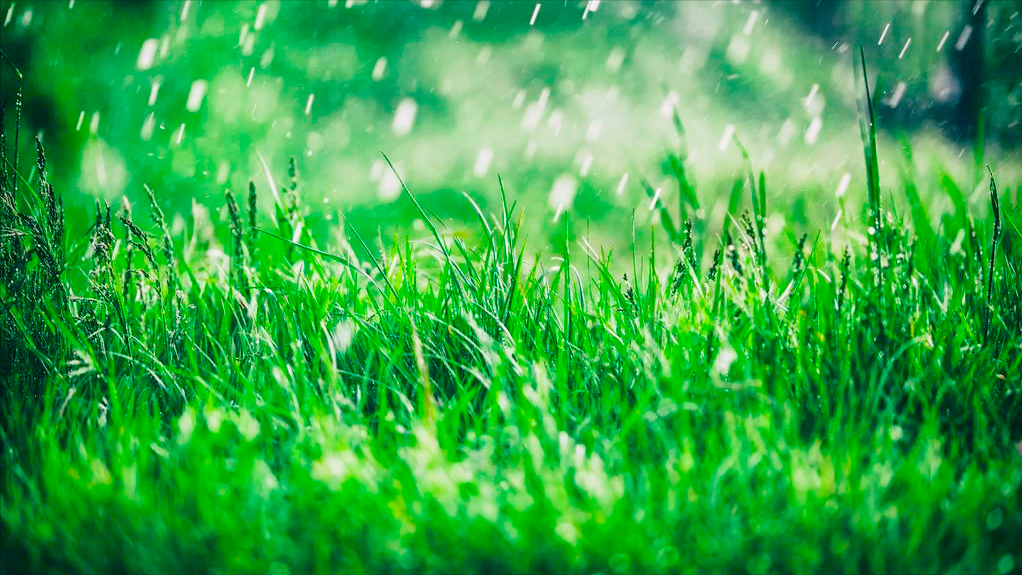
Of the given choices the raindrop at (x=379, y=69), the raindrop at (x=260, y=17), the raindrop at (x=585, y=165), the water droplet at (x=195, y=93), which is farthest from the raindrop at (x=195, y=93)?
the raindrop at (x=585, y=165)

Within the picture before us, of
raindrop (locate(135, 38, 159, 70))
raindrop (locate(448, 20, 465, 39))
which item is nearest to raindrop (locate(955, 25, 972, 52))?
raindrop (locate(448, 20, 465, 39))

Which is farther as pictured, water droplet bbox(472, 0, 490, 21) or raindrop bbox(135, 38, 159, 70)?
water droplet bbox(472, 0, 490, 21)

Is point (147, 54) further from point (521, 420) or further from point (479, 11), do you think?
point (521, 420)

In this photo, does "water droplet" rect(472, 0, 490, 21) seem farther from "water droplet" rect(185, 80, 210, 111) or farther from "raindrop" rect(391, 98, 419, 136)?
"water droplet" rect(185, 80, 210, 111)

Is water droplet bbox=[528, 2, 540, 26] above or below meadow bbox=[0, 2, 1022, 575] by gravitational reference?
above

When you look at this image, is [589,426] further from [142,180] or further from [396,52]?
[396,52]

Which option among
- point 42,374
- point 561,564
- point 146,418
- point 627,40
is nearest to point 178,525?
point 146,418
